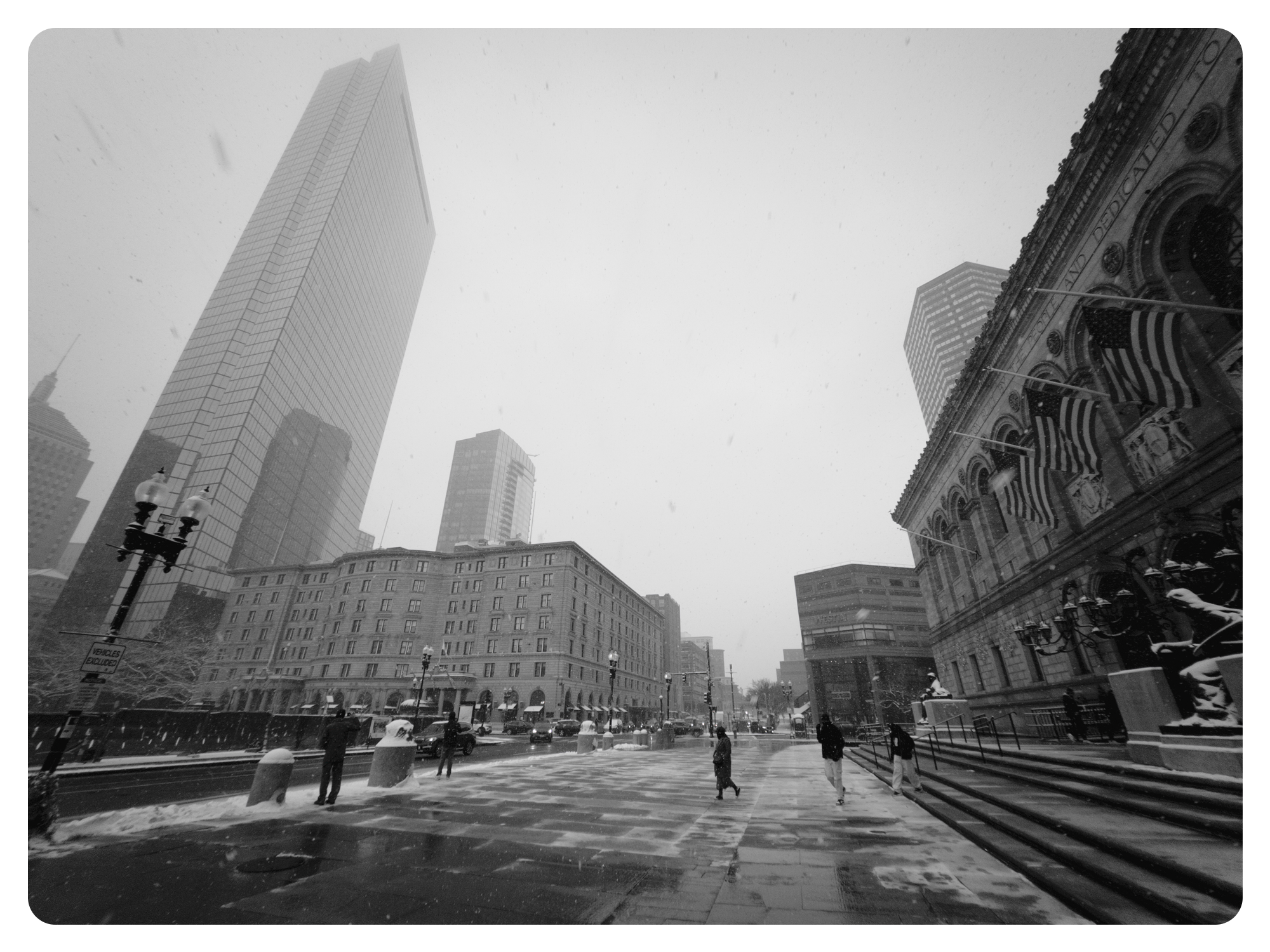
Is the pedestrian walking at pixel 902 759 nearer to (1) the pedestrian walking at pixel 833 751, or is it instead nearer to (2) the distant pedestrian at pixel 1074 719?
(1) the pedestrian walking at pixel 833 751

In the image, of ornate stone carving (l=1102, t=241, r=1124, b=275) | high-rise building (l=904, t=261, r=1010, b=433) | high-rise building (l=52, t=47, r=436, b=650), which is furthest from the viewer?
high-rise building (l=904, t=261, r=1010, b=433)

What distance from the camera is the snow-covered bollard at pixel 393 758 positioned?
1208 cm

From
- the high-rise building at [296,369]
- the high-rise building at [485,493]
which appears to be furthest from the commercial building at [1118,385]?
the high-rise building at [485,493]

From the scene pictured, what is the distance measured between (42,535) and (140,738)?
58.0m

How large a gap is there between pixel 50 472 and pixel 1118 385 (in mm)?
65396

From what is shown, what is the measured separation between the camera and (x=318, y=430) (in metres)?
107

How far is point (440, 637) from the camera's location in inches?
2655

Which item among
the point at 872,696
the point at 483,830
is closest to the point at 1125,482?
the point at 483,830

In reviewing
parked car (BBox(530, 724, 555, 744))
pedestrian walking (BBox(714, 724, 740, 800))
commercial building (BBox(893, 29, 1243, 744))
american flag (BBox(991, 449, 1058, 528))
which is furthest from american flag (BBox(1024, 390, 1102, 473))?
parked car (BBox(530, 724, 555, 744))

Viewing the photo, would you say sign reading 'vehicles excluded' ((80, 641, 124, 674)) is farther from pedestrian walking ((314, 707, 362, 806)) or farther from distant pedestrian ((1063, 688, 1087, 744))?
distant pedestrian ((1063, 688, 1087, 744))

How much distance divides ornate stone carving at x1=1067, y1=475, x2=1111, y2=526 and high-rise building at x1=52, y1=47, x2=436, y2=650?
76510 millimetres

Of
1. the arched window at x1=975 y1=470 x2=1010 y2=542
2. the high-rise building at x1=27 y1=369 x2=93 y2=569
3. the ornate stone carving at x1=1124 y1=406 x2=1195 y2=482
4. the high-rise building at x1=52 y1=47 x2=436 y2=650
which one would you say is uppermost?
the high-rise building at x1=52 y1=47 x2=436 y2=650

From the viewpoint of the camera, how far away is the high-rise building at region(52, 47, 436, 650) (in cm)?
7962

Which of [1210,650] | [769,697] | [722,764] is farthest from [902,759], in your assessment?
[769,697]
